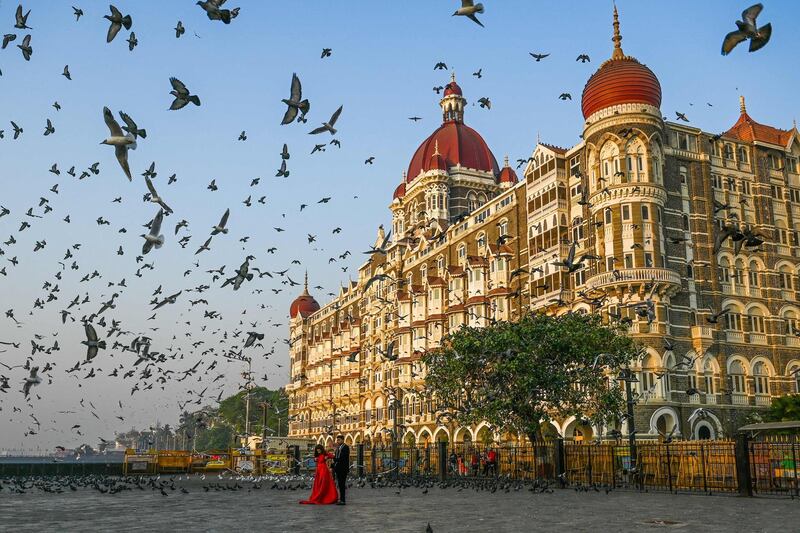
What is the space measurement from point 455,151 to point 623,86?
36909 mm

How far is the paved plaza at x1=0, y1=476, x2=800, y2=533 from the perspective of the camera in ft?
46.9

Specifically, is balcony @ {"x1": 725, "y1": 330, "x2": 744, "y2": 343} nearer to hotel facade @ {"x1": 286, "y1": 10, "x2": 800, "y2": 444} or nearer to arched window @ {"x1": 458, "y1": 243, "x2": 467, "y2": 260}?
hotel facade @ {"x1": 286, "y1": 10, "x2": 800, "y2": 444}

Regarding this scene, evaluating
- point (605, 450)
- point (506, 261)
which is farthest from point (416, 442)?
point (605, 450)

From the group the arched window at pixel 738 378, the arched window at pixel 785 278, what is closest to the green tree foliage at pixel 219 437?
the arched window at pixel 738 378

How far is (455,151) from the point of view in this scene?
273ft

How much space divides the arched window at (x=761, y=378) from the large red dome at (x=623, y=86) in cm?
1764

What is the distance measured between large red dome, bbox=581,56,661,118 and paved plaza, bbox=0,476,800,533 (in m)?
29.3

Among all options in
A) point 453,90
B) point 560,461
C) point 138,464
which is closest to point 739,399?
point 560,461

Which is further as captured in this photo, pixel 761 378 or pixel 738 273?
pixel 738 273

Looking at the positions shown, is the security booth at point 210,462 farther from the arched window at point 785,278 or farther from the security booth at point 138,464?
the arched window at point 785,278

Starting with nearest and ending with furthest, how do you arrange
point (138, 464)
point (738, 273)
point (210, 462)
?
point (738, 273)
point (138, 464)
point (210, 462)

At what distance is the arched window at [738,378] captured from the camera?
47756 millimetres

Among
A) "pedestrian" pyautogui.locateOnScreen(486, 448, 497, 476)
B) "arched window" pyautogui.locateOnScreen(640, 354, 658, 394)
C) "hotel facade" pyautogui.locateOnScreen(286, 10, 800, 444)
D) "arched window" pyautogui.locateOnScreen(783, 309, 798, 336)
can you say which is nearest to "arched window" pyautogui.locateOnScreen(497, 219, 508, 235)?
"hotel facade" pyautogui.locateOnScreen(286, 10, 800, 444)

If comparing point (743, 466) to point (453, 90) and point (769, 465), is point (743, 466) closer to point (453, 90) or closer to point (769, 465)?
point (769, 465)
